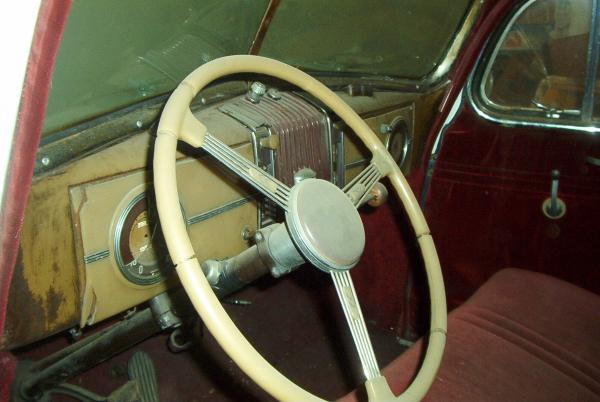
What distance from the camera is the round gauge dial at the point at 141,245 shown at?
1.06m

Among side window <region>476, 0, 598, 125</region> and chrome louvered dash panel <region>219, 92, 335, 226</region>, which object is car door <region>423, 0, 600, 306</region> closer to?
side window <region>476, 0, 598, 125</region>

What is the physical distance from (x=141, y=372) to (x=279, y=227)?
1219mm

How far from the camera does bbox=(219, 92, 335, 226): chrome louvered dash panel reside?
1.25 metres

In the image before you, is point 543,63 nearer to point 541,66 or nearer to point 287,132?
point 541,66

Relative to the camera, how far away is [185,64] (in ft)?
4.21

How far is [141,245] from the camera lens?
44.0 inches

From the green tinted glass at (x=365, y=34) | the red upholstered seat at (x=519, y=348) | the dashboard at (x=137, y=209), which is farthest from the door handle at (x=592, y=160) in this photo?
the dashboard at (x=137, y=209)

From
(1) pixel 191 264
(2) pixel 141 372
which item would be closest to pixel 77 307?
(1) pixel 191 264

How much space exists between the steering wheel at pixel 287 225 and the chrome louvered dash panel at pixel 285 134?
166 millimetres

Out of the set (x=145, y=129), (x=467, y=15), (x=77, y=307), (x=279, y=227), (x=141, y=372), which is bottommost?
(x=141, y=372)

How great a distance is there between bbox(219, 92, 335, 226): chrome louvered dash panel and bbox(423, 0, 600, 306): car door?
2.55 ft

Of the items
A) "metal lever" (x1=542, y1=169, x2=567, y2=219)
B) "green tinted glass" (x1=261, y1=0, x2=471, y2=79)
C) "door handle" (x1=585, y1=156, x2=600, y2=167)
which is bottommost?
"metal lever" (x1=542, y1=169, x2=567, y2=219)

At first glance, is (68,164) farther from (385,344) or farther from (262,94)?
(385,344)

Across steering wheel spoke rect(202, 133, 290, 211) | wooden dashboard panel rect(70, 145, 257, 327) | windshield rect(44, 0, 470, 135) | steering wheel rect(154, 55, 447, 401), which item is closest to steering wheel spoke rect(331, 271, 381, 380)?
steering wheel rect(154, 55, 447, 401)
